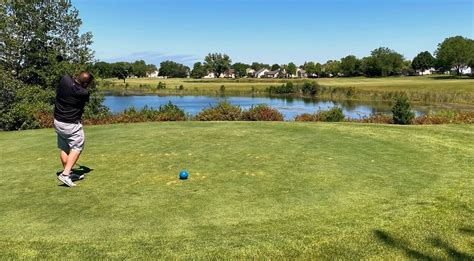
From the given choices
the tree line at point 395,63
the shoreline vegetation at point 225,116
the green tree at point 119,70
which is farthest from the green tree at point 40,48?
the green tree at point 119,70

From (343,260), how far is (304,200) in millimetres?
2048

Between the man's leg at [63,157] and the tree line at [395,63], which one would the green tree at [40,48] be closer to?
the man's leg at [63,157]

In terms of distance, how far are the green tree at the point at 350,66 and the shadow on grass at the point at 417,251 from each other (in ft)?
553

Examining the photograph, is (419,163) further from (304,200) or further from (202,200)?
(202,200)

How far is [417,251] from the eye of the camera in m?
5.00

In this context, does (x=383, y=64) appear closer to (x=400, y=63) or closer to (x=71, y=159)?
(x=400, y=63)

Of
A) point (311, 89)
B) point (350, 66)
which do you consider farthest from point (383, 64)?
point (311, 89)

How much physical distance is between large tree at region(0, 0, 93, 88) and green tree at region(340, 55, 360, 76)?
148m

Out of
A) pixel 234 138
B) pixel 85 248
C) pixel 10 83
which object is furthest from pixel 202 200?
pixel 10 83

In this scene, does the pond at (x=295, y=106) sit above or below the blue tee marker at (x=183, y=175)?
below

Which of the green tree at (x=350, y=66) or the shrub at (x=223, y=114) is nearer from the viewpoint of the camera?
the shrub at (x=223, y=114)

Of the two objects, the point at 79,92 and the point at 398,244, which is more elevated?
the point at 79,92

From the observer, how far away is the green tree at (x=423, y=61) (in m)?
169

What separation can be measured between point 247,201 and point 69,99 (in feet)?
12.5
